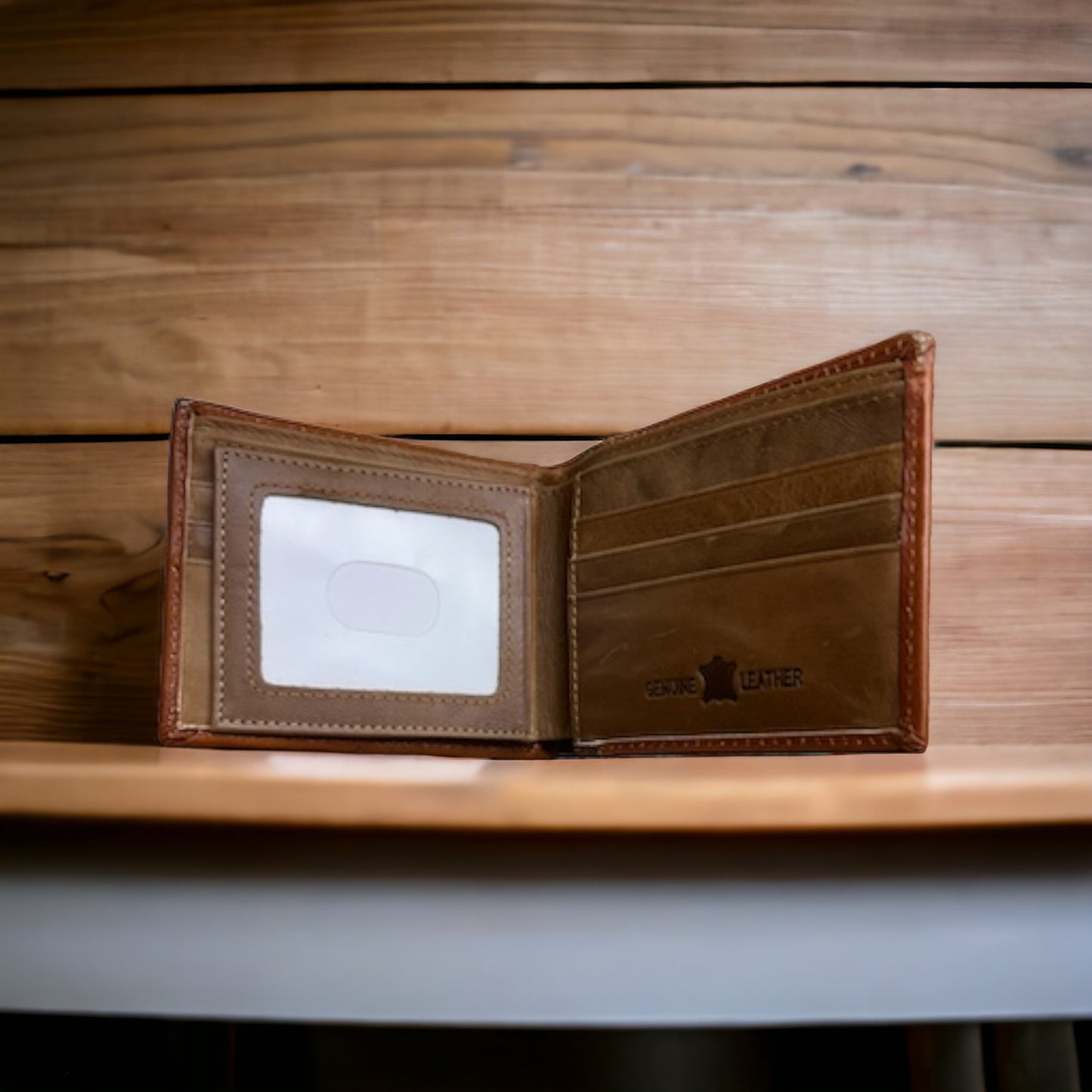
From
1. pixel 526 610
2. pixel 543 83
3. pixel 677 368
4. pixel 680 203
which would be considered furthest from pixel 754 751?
pixel 543 83

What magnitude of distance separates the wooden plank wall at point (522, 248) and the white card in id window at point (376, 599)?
20cm

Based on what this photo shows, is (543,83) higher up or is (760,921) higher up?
(543,83)

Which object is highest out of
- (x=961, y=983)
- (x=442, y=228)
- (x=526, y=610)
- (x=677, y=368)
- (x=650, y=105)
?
(x=650, y=105)

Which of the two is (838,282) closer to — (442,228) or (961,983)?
(442,228)

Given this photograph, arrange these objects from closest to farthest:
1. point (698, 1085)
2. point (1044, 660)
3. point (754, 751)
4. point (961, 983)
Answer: point (961, 983)
point (754, 751)
point (698, 1085)
point (1044, 660)

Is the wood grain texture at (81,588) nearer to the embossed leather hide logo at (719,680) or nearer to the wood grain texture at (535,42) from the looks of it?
the wood grain texture at (535,42)

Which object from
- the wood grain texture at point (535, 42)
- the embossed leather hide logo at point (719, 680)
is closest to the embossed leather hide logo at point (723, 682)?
the embossed leather hide logo at point (719, 680)

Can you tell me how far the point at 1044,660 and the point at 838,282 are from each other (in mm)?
338

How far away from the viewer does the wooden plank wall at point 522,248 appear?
790mm

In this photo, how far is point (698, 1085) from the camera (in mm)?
640

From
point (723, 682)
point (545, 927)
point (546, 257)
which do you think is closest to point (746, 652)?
point (723, 682)

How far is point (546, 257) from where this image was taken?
0.81m

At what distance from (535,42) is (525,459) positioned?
35cm

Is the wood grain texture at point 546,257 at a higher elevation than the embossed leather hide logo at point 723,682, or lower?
higher
